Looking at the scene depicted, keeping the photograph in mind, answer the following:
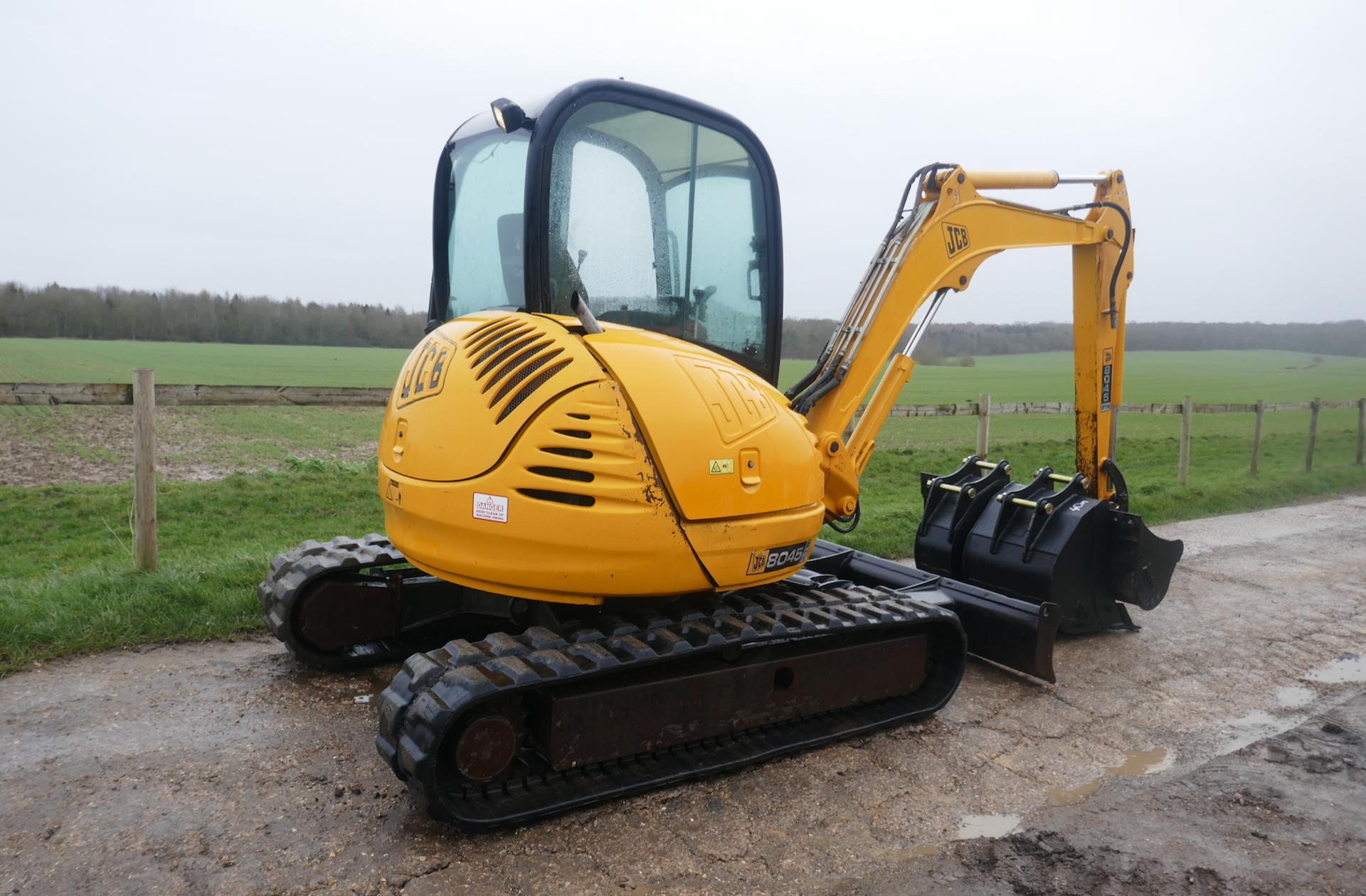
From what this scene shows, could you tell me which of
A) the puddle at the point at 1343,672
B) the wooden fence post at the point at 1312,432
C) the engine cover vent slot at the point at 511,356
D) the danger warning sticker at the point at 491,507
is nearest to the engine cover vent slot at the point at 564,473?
the danger warning sticker at the point at 491,507

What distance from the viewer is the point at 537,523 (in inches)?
122

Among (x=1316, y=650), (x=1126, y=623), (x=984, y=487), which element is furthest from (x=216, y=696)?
(x=1316, y=650)

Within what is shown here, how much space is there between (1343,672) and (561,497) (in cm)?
471

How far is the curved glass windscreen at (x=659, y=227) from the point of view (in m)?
3.48

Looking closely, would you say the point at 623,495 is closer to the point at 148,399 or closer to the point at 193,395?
the point at 148,399

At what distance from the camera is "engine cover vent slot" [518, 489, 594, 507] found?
309 cm

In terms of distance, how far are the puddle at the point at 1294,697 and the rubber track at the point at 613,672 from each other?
1.79 meters

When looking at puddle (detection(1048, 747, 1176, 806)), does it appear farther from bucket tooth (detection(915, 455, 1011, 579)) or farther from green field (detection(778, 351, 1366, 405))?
green field (detection(778, 351, 1366, 405))

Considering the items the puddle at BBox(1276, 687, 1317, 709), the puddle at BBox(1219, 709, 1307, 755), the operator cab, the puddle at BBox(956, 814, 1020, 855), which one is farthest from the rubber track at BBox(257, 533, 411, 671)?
the puddle at BBox(1276, 687, 1317, 709)

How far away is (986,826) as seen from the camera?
3.16m

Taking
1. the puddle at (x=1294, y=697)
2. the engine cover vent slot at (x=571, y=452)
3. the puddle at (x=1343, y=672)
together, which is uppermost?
the engine cover vent slot at (x=571, y=452)

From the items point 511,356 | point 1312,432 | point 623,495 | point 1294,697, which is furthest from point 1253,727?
point 1312,432

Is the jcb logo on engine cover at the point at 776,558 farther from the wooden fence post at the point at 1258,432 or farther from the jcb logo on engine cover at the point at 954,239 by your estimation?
the wooden fence post at the point at 1258,432

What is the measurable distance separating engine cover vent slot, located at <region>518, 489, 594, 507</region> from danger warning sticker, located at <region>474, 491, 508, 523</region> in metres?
0.08
